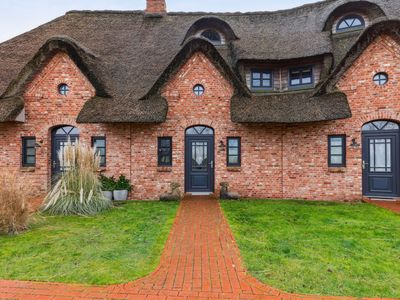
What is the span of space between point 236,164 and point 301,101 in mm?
3480

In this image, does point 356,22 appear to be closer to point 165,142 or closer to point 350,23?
point 350,23

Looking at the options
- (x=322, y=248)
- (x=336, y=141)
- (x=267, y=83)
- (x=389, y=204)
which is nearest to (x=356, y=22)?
(x=267, y=83)

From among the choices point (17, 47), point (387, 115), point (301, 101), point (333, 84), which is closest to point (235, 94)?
point (301, 101)

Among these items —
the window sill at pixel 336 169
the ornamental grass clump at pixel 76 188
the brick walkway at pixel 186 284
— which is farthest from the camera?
the window sill at pixel 336 169

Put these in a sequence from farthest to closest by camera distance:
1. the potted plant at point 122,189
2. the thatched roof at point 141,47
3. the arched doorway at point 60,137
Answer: the arched doorway at point 60,137
the thatched roof at point 141,47
the potted plant at point 122,189

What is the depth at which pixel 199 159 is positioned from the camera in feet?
37.4

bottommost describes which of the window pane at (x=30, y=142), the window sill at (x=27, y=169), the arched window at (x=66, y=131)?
the window sill at (x=27, y=169)

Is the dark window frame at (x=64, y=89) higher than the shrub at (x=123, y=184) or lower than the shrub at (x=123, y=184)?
higher

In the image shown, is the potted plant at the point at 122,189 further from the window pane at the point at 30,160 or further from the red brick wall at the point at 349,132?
the red brick wall at the point at 349,132

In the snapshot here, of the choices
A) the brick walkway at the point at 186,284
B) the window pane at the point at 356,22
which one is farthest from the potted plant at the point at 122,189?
the window pane at the point at 356,22

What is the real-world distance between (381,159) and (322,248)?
22.8ft

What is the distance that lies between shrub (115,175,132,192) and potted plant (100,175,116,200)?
0.15m

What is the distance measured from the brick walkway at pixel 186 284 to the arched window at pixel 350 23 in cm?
1129

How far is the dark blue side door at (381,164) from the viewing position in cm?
1016
